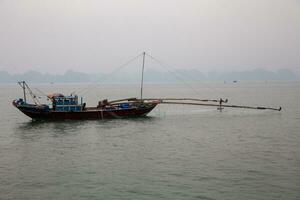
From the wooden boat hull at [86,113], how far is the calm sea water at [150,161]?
2.91 meters

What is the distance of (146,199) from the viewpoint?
965 inches

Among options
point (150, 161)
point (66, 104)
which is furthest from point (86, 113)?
point (150, 161)

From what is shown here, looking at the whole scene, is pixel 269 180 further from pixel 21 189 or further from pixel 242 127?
pixel 242 127

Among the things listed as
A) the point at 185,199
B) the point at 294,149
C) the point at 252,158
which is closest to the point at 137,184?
the point at 185,199

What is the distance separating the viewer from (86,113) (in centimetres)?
6400

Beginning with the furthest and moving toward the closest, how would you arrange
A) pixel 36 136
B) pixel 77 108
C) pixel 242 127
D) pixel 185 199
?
pixel 77 108
pixel 242 127
pixel 36 136
pixel 185 199

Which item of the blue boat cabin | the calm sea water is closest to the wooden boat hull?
the blue boat cabin

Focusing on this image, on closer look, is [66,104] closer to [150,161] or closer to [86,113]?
Answer: [86,113]

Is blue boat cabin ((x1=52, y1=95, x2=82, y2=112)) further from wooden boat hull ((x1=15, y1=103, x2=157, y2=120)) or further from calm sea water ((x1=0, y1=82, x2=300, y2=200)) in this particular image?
calm sea water ((x1=0, y1=82, x2=300, y2=200))

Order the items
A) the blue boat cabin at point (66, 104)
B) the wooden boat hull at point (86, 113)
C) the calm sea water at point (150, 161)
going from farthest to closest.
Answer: the wooden boat hull at point (86, 113)
the blue boat cabin at point (66, 104)
the calm sea water at point (150, 161)

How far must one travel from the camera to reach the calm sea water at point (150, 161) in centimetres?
2619

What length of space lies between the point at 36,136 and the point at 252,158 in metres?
29.9

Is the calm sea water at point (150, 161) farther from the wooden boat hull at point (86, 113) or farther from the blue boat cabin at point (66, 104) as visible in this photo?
the blue boat cabin at point (66, 104)

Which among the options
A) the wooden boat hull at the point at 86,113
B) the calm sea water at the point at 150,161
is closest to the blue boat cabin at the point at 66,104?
the wooden boat hull at the point at 86,113
